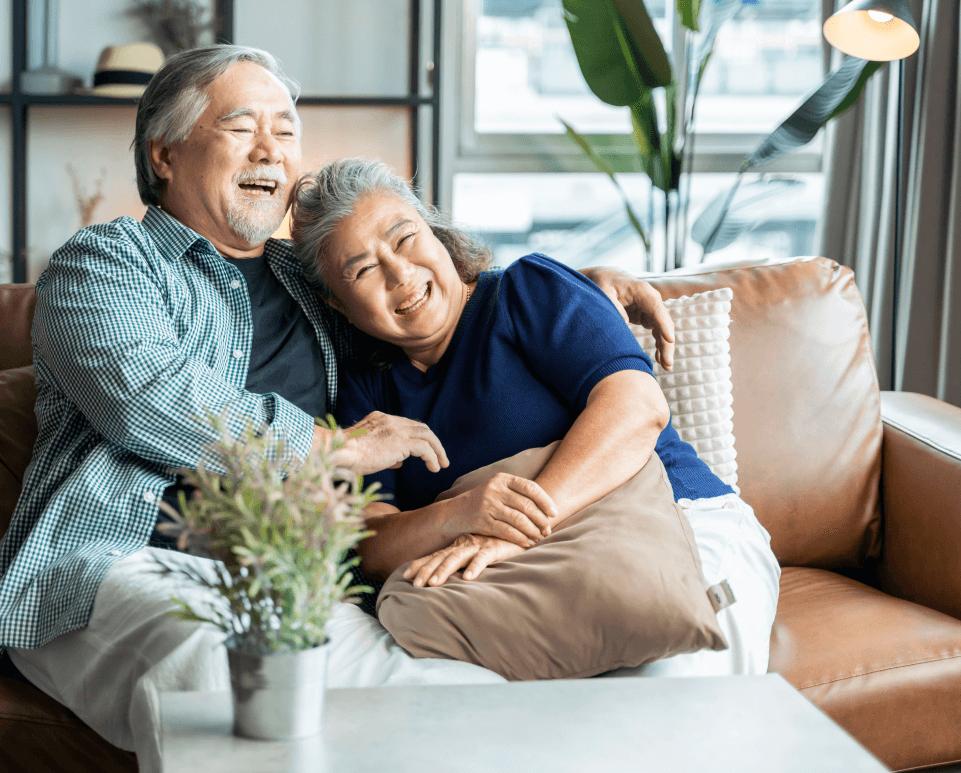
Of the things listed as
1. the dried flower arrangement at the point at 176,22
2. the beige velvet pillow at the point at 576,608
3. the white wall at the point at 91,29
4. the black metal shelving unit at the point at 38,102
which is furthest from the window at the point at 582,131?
the beige velvet pillow at the point at 576,608

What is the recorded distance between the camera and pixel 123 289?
5.10 feet

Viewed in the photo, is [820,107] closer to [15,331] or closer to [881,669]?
[881,669]

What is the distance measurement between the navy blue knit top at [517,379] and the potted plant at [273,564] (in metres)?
0.75

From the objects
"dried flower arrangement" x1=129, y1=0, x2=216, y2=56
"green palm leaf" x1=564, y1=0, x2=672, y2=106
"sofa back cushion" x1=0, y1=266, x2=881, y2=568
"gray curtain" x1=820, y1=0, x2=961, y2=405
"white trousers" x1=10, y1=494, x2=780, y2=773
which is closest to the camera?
"white trousers" x1=10, y1=494, x2=780, y2=773

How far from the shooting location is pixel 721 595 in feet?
4.36

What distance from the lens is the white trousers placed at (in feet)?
3.91

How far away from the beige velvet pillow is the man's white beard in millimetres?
744

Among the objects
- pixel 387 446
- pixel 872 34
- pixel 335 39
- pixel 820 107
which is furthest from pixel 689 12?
pixel 387 446

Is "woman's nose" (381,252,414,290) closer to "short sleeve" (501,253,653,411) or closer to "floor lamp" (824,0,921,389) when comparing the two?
"short sleeve" (501,253,653,411)

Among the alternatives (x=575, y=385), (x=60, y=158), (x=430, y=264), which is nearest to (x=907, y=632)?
(x=575, y=385)

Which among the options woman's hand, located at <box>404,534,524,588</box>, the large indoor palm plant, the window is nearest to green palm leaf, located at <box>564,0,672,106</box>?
the large indoor palm plant

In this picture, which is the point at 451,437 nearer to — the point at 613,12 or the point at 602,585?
the point at 602,585

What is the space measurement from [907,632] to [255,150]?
1243 mm

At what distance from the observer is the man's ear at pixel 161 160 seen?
71.4 inches
